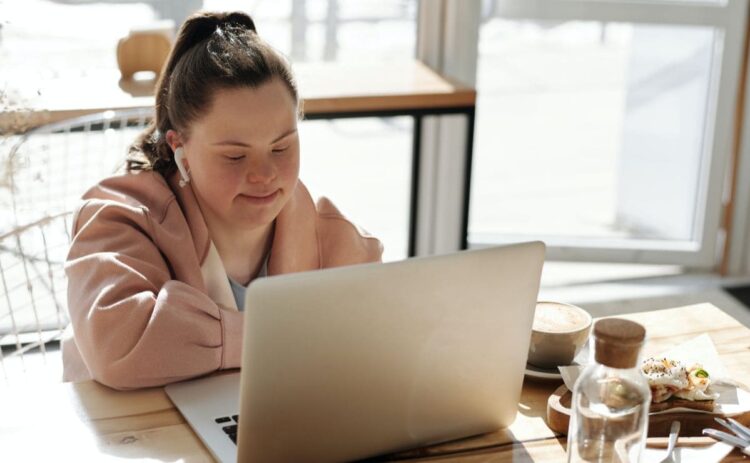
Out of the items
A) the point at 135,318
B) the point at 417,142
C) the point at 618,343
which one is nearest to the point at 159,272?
the point at 135,318

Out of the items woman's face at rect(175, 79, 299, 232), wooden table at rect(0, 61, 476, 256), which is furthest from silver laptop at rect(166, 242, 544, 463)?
wooden table at rect(0, 61, 476, 256)

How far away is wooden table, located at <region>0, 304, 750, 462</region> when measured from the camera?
117 cm

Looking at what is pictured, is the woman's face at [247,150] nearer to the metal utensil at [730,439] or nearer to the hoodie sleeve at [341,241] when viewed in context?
the hoodie sleeve at [341,241]

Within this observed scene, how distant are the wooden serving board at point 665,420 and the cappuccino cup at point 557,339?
0.12 meters

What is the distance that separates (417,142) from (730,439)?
87.9 inches

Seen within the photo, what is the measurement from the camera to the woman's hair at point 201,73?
4.92ft

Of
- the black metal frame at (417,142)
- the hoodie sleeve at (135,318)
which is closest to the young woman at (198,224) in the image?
the hoodie sleeve at (135,318)

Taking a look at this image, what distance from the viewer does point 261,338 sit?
1.01 meters

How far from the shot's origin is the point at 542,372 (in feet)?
4.54

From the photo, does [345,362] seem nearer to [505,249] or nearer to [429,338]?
[429,338]

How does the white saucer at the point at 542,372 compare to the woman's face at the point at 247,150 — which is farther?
the woman's face at the point at 247,150

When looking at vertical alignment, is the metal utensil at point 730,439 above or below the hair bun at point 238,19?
below

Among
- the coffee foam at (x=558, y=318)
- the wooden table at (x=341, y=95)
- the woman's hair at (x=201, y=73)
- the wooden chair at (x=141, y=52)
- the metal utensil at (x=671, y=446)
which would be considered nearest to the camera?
the metal utensil at (x=671, y=446)

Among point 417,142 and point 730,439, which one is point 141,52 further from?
point 730,439
